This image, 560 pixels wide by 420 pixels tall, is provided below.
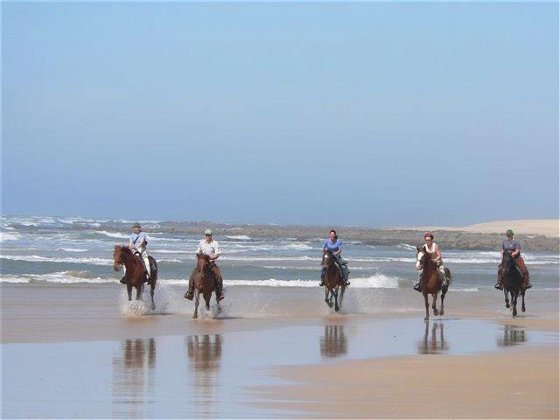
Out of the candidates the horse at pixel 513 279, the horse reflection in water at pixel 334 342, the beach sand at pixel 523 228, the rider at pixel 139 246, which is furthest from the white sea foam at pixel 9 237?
the beach sand at pixel 523 228

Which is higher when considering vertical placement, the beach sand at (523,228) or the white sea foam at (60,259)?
the beach sand at (523,228)

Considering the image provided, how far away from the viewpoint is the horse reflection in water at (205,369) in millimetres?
10922

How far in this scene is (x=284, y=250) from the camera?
54.0 m

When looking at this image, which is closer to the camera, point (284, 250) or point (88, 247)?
point (88, 247)

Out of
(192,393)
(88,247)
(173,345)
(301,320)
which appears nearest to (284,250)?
(88,247)

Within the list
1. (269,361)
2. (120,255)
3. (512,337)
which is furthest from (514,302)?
(269,361)

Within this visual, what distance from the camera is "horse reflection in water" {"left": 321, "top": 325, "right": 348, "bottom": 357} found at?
16.0m

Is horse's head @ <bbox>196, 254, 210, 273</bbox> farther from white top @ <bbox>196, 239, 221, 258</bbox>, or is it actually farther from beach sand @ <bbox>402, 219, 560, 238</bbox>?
beach sand @ <bbox>402, 219, 560, 238</bbox>

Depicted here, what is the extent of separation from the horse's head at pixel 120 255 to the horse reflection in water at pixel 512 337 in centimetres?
717

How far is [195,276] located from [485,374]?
8.52 metres

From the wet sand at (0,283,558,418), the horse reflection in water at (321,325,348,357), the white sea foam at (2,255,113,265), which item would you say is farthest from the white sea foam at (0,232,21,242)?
the horse reflection in water at (321,325,348,357)

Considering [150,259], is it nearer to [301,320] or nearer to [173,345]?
[301,320]

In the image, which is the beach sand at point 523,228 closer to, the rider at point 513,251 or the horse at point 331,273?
the rider at point 513,251

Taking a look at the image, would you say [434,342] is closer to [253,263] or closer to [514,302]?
[514,302]
